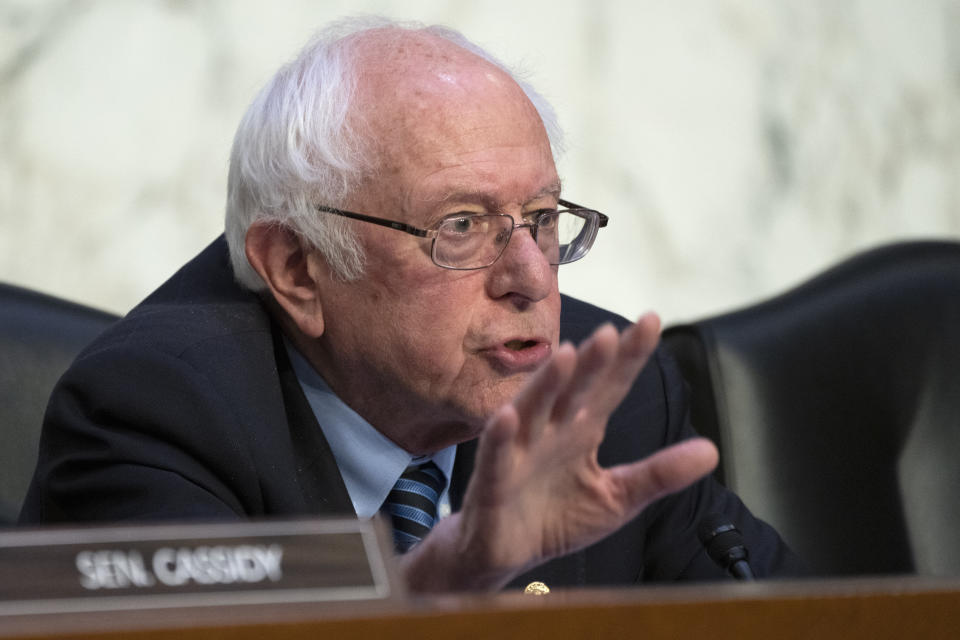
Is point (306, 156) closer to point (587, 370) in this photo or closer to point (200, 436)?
point (200, 436)

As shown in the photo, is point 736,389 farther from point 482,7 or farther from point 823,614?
point 823,614

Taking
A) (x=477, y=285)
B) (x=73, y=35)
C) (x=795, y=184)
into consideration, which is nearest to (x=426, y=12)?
(x=73, y=35)

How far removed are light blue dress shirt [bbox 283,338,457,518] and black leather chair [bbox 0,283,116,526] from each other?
1.16 feet

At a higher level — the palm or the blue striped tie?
the palm

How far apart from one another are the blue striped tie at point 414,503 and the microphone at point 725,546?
38cm

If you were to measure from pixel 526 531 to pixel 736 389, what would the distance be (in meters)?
1.03

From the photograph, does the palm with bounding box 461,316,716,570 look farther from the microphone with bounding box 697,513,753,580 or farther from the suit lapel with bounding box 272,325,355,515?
the suit lapel with bounding box 272,325,355,515

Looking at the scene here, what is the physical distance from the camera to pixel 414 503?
5.58 feet

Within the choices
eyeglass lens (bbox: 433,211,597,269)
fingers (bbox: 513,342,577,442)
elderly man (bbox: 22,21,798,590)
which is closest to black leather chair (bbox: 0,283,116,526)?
elderly man (bbox: 22,21,798,590)

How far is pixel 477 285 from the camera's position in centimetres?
164

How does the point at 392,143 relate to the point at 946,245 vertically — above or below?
above

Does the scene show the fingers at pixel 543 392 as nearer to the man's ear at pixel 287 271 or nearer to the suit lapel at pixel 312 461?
the suit lapel at pixel 312 461

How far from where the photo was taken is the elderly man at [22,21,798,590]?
59.0 inches

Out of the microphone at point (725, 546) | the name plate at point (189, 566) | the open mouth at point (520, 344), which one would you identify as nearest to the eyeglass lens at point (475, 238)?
the open mouth at point (520, 344)
